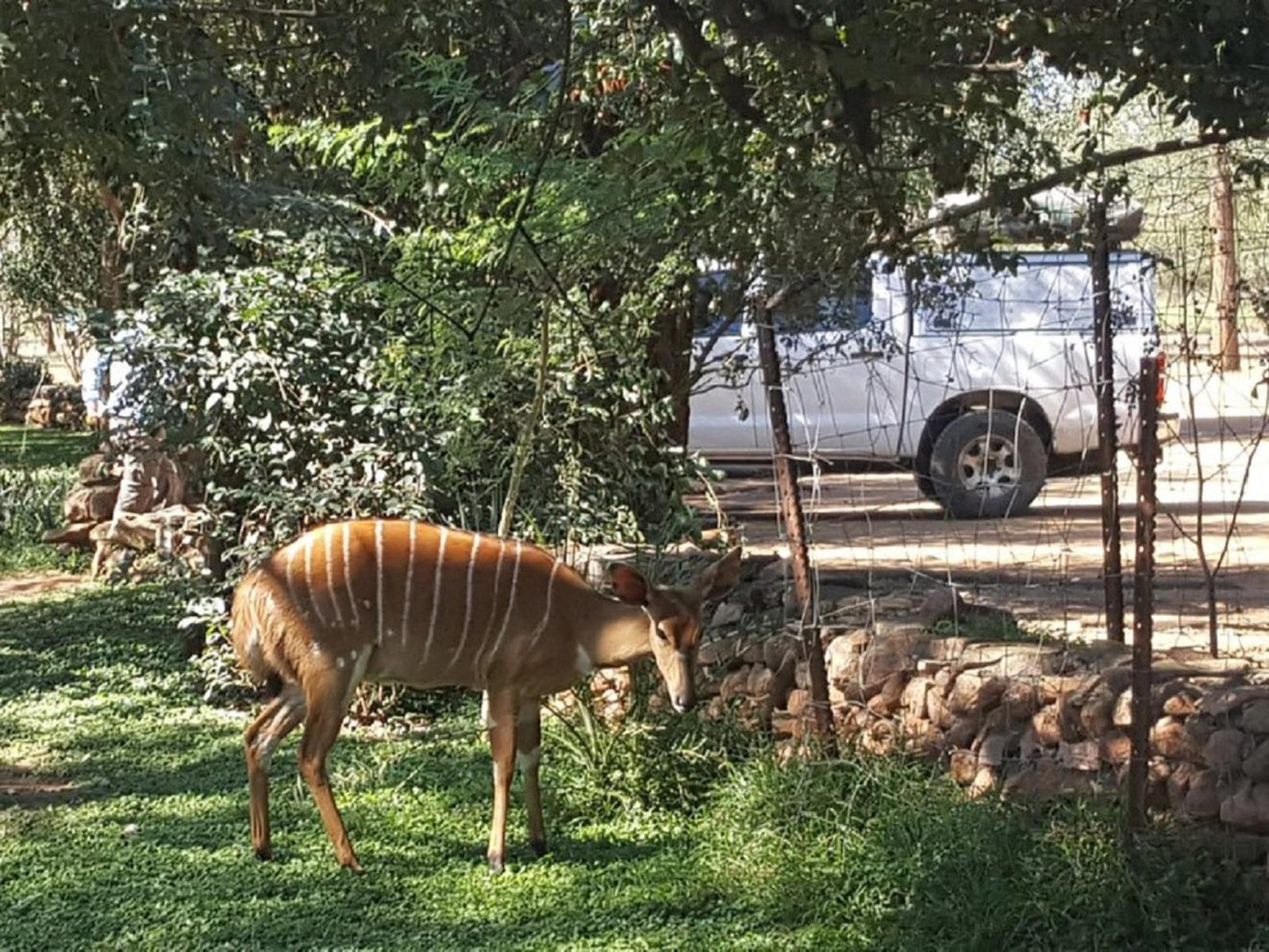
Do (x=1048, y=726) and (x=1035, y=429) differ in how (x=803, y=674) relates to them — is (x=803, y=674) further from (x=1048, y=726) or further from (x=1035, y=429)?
(x=1035, y=429)

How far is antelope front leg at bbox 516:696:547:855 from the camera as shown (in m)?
5.40

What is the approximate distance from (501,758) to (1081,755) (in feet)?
5.86

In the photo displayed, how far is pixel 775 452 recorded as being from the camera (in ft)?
18.1

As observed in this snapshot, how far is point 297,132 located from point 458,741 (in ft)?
8.06

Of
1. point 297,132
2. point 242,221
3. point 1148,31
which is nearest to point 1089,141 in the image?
point 1148,31

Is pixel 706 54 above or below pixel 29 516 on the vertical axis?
above

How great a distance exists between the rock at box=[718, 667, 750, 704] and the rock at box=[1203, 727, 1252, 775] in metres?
1.81

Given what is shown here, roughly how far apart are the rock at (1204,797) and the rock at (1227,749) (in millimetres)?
31

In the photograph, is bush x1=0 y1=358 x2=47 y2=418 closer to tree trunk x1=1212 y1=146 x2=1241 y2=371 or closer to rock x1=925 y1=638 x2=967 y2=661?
rock x1=925 y1=638 x2=967 y2=661

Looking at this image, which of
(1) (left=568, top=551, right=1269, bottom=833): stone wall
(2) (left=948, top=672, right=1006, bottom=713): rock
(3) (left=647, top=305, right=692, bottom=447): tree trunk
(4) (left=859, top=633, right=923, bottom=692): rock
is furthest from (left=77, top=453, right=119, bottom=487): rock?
(2) (left=948, top=672, right=1006, bottom=713): rock

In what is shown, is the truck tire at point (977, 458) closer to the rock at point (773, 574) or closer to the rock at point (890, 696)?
the rock at point (773, 574)

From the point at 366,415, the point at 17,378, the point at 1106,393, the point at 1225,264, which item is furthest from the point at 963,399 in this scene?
the point at 17,378

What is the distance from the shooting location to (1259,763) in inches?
166

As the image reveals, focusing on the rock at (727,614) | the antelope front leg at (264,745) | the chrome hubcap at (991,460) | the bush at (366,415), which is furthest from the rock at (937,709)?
the chrome hubcap at (991,460)
